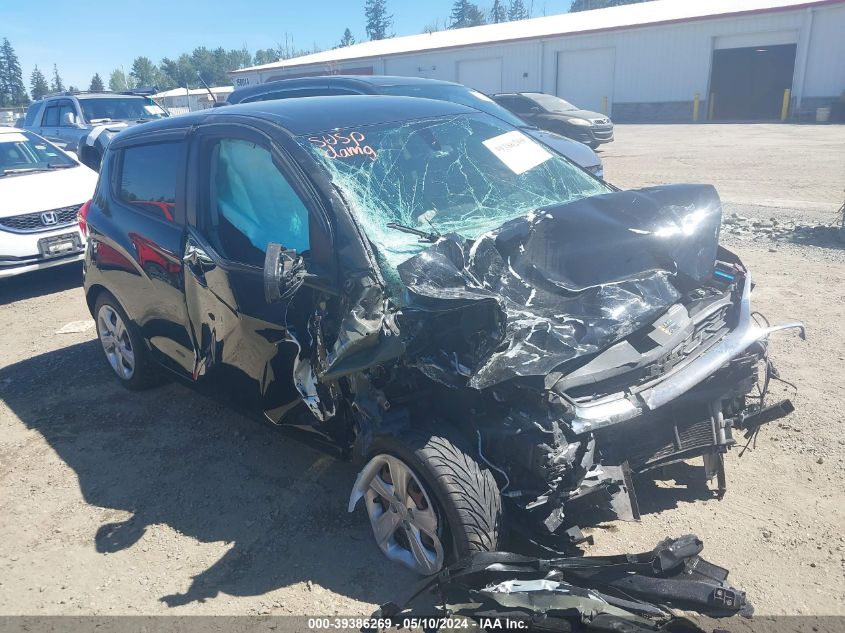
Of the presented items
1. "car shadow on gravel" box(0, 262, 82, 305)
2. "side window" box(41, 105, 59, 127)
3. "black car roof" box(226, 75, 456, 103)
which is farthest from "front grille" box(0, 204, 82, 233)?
"side window" box(41, 105, 59, 127)

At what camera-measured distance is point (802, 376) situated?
4.41 metres

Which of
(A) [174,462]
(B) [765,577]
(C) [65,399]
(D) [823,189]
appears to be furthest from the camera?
(D) [823,189]

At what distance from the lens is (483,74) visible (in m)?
35.7

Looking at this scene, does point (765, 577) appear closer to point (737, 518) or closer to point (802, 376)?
point (737, 518)

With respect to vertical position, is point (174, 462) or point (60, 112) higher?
point (60, 112)

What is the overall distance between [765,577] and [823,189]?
34.0ft

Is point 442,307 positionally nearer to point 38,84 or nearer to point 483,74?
point 483,74

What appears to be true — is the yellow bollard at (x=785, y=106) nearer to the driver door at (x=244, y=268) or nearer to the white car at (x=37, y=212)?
the white car at (x=37, y=212)

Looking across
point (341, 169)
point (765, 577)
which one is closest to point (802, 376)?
point (765, 577)

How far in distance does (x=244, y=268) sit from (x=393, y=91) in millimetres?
4976

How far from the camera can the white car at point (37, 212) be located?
7434 mm

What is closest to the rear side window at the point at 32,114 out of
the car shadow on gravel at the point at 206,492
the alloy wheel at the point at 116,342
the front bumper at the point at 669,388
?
the car shadow on gravel at the point at 206,492

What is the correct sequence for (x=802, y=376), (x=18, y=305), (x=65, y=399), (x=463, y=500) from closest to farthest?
(x=463, y=500)
(x=802, y=376)
(x=65, y=399)
(x=18, y=305)

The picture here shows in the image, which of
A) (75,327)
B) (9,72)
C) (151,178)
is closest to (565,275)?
(151,178)
